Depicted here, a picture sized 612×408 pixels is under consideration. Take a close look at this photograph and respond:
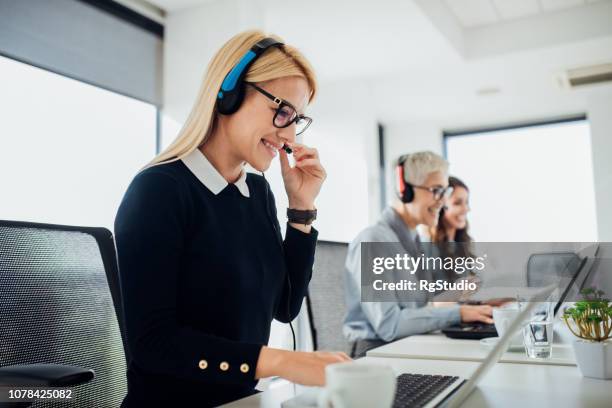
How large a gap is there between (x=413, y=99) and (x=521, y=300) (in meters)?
4.27

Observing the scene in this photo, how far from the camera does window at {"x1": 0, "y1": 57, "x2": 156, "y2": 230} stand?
2594 mm

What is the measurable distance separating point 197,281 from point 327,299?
867 millimetres

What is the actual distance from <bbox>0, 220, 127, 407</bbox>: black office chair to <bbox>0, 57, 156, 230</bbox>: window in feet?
5.18

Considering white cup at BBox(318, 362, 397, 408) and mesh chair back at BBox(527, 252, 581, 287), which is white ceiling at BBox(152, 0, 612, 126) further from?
white cup at BBox(318, 362, 397, 408)

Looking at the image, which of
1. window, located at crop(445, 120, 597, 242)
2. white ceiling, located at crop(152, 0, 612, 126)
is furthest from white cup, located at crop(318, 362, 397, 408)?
window, located at crop(445, 120, 597, 242)

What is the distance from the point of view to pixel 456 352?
4.42 ft

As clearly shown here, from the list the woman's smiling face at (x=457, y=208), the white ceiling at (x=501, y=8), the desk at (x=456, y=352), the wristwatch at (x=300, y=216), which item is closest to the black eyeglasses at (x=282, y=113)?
the wristwatch at (x=300, y=216)

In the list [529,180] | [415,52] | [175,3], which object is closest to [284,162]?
[175,3]

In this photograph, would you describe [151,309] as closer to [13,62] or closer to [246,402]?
[246,402]

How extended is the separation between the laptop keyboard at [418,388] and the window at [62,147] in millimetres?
2232

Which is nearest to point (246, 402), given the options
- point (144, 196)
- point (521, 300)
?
point (144, 196)

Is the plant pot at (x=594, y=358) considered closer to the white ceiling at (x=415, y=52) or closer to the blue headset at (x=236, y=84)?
the blue headset at (x=236, y=84)

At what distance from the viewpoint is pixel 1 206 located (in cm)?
250

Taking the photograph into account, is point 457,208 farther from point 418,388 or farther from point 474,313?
point 418,388
